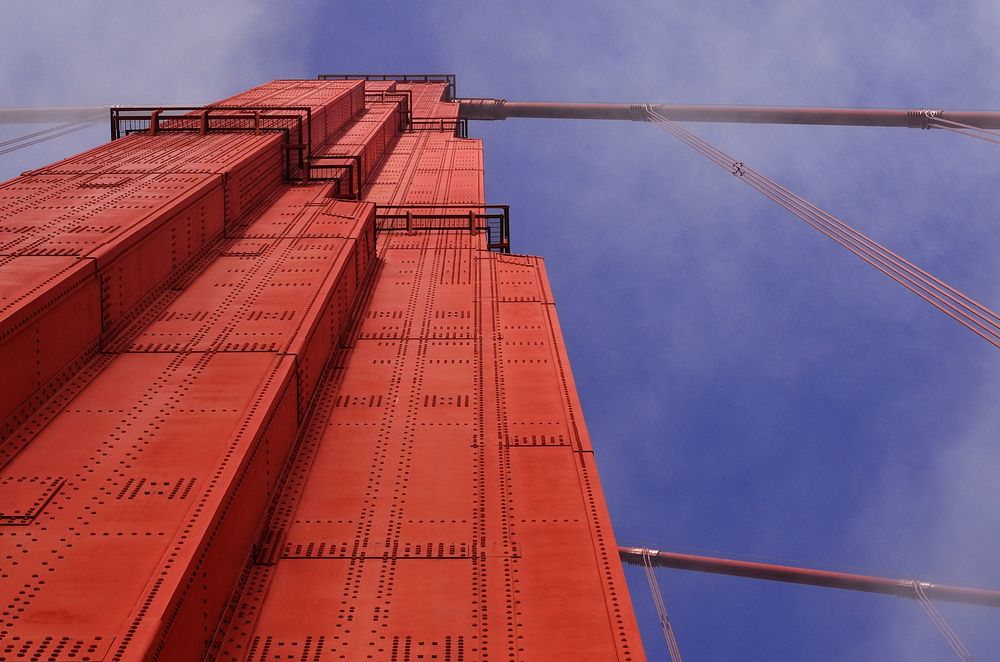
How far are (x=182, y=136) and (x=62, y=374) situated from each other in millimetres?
10765

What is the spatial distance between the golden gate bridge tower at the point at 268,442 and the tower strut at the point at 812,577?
12363mm

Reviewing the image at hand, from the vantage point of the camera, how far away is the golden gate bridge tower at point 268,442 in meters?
6.85

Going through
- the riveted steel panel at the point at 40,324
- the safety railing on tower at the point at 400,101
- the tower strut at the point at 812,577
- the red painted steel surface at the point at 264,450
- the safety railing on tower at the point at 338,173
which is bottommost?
the tower strut at the point at 812,577

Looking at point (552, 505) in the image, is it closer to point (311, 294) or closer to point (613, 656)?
point (613, 656)

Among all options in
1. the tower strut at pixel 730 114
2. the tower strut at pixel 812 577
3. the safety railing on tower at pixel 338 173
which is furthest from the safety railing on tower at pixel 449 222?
the tower strut at pixel 730 114

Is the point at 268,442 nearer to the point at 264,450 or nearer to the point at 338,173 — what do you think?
the point at 264,450

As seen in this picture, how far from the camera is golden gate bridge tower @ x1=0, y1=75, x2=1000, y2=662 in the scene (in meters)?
6.85

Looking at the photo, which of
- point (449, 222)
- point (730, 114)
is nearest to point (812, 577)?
point (449, 222)

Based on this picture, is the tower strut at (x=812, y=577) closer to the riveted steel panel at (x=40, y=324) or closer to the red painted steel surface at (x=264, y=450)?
the red painted steel surface at (x=264, y=450)

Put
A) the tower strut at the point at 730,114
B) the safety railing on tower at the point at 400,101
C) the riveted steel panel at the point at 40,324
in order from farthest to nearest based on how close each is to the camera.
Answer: the safety railing on tower at the point at 400,101 → the tower strut at the point at 730,114 → the riveted steel panel at the point at 40,324

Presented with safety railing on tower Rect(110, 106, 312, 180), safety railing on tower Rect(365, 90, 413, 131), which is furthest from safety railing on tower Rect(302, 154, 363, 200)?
safety railing on tower Rect(365, 90, 413, 131)

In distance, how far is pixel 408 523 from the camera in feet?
28.0

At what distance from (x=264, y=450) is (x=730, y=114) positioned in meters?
34.5

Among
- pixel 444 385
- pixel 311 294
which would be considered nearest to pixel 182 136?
pixel 311 294
